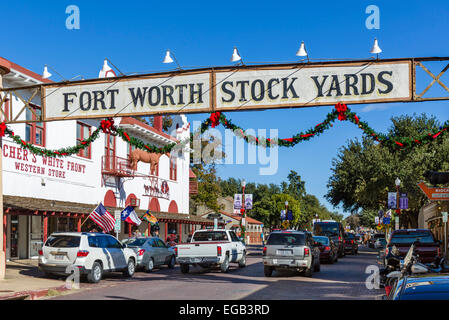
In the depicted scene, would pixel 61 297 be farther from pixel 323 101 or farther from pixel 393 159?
pixel 393 159

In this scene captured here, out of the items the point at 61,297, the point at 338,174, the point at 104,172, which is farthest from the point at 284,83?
the point at 338,174

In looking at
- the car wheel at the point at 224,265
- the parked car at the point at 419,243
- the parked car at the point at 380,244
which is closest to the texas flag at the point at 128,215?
the car wheel at the point at 224,265

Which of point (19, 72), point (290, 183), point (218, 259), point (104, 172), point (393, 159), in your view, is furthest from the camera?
point (290, 183)

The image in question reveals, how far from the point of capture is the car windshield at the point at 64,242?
61.9 ft

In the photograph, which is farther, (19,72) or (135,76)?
(19,72)

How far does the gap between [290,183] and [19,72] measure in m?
130

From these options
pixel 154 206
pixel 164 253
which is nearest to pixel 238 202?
pixel 154 206

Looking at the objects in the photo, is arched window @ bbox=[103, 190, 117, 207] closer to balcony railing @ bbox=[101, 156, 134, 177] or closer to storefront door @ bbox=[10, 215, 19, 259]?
balcony railing @ bbox=[101, 156, 134, 177]

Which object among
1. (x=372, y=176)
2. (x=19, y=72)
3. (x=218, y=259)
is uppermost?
(x=19, y=72)

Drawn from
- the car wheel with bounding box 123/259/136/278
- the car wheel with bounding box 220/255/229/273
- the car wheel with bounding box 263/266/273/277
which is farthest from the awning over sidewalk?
the car wheel with bounding box 263/266/273/277

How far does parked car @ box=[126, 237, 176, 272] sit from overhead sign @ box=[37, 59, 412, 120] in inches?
299

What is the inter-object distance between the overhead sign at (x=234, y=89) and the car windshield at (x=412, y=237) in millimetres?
7924

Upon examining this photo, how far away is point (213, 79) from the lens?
16.8 meters

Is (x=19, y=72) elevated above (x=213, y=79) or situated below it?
→ above
